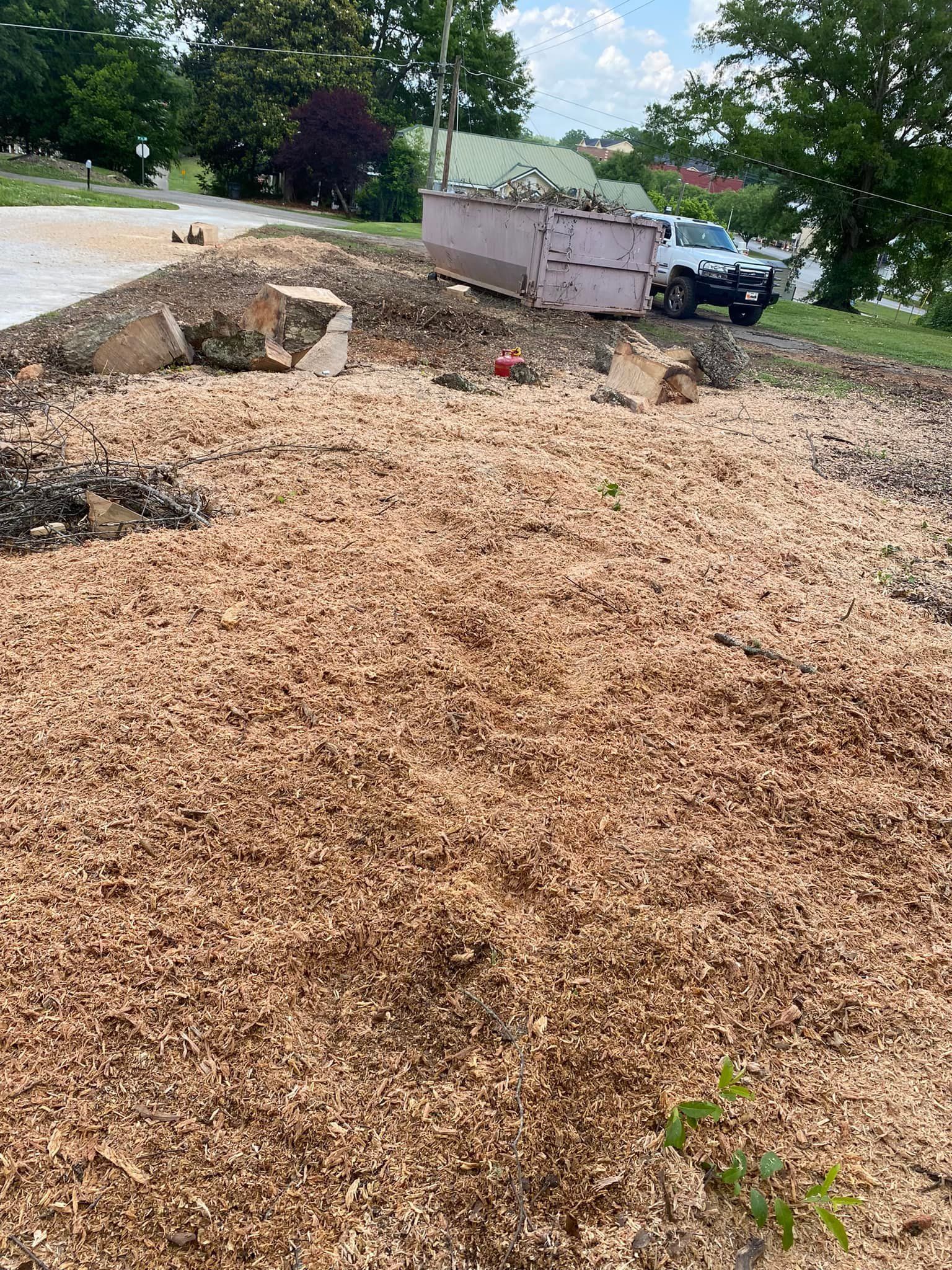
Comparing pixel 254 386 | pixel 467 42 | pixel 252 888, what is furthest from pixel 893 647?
pixel 467 42

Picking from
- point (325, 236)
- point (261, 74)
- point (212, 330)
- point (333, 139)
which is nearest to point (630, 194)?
point (333, 139)

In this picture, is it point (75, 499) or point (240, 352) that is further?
point (240, 352)

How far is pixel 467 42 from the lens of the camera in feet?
171

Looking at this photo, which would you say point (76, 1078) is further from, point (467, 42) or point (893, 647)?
point (467, 42)

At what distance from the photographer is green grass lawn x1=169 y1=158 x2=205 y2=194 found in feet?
152

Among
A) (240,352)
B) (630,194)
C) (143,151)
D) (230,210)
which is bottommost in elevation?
(240,352)

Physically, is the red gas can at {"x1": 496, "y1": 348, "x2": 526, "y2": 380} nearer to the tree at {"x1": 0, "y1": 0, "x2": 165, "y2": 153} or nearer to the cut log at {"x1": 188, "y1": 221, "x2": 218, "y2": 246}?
the cut log at {"x1": 188, "y1": 221, "x2": 218, "y2": 246}

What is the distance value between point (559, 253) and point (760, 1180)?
13.0 m

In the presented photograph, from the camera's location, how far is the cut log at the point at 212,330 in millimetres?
Result: 7562

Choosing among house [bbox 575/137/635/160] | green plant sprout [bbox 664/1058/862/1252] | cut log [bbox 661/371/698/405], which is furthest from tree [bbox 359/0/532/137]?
house [bbox 575/137/635/160]

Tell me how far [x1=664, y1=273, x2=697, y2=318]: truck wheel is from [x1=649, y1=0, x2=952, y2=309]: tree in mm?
12390

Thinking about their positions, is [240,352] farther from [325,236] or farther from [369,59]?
[369,59]

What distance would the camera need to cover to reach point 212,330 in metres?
7.59

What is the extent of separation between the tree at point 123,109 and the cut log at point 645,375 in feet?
122
